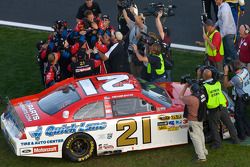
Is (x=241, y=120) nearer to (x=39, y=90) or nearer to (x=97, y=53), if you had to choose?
(x=97, y=53)

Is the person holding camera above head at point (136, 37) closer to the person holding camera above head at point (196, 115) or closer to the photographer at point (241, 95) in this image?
the photographer at point (241, 95)

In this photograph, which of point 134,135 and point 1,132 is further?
point 1,132

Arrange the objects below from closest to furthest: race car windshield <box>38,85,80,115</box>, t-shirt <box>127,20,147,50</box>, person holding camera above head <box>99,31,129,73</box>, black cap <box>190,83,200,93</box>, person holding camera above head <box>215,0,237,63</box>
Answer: black cap <box>190,83,200,93</box>
race car windshield <box>38,85,80,115</box>
person holding camera above head <box>99,31,129,73</box>
t-shirt <box>127,20,147,50</box>
person holding camera above head <box>215,0,237,63</box>

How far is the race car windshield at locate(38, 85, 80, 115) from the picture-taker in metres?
11.7

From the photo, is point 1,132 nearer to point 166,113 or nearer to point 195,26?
point 166,113

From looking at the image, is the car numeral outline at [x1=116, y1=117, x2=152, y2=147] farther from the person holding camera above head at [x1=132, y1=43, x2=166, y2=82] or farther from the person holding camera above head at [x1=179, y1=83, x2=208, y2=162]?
the person holding camera above head at [x1=132, y1=43, x2=166, y2=82]

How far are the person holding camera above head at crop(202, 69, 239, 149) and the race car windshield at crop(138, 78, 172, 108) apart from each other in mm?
855

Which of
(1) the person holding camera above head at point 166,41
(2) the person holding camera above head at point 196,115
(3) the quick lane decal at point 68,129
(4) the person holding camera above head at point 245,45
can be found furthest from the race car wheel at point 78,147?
(4) the person holding camera above head at point 245,45

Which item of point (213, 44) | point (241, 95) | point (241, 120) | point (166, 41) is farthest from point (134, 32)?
point (241, 120)

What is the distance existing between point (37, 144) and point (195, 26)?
29.4 feet

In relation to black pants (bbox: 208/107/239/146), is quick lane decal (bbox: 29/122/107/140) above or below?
above

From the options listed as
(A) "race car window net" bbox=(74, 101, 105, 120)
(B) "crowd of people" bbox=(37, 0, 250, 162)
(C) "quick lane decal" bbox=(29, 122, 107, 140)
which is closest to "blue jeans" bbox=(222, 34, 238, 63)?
(B) "crowd of people" bbox=(37, 0, 250, 162)

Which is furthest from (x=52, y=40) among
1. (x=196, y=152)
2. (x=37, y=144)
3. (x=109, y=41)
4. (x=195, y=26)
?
(x=195, y=26)

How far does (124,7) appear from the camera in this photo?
608 inches
